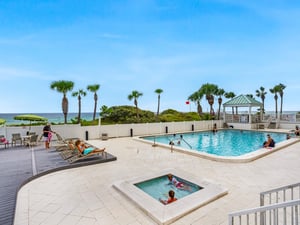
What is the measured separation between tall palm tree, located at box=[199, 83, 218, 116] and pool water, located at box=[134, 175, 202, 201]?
20.8 m

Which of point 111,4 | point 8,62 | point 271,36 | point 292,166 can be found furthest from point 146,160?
point 8,62

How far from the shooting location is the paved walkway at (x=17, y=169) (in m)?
3.67

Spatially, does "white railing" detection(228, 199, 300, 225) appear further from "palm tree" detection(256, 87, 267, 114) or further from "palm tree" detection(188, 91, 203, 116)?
"palm tree" detection(256, 87, 267, 114)

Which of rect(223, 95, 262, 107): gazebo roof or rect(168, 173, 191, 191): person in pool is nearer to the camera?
rect(168, 173, 191, 191): person in pool

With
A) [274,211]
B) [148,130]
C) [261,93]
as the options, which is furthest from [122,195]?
[261,93]

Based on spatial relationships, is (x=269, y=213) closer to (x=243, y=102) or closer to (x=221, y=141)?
(x=221, y=141)

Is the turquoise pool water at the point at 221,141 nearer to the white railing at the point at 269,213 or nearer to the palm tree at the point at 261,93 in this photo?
the white railing at the point at 269,213

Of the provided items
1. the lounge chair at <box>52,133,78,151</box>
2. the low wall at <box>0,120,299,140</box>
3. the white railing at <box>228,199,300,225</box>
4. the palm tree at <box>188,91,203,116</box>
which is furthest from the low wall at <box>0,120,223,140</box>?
the white railing at <box>228,199,300,225</box>

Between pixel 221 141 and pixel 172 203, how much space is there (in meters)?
11.3

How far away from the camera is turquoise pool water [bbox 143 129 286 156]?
36.2 ft

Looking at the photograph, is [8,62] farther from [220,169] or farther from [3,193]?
[220,169]

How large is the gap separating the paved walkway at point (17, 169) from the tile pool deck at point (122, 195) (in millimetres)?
169

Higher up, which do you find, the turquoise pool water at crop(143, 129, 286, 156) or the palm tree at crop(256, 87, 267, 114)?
the palm tree at crop(256, 87, 267, 114)

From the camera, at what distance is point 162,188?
5.12 m
